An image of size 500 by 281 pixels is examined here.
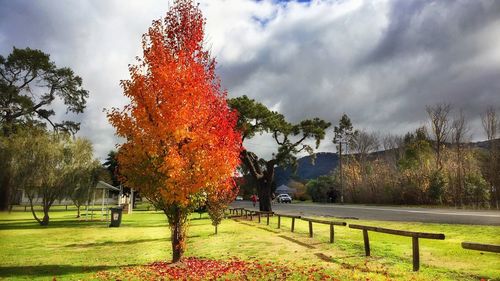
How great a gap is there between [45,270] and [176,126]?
587 centimetres

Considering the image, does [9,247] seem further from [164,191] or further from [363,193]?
[363,193]

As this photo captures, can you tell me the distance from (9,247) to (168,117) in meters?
10.8

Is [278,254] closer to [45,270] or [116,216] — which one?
[45,270]

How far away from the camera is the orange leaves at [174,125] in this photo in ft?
34.8

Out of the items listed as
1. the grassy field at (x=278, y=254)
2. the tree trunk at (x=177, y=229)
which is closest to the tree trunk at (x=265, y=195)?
the grassy field at (x=278, y=254)

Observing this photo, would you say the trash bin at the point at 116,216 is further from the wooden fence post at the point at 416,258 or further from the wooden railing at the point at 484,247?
the wooden railing at the point at 484,247

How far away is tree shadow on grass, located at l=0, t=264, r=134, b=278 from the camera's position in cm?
1043

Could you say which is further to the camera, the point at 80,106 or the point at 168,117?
the point at 80,106

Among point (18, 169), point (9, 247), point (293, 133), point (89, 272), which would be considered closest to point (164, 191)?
point (89, 272)

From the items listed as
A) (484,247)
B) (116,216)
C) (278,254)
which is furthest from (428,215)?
(116,216)

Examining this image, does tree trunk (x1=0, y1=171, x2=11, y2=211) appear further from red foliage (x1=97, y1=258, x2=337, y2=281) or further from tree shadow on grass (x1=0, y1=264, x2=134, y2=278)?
red foliage (x1=97, y1=258, x2=337, y2=281)

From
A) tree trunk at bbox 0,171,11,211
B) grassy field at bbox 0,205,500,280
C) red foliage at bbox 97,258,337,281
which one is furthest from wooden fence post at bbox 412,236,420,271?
tree trunk at bbox 0,171,11,211

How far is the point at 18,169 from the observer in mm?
26203

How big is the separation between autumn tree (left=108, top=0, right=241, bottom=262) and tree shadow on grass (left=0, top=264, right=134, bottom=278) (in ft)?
8.39
